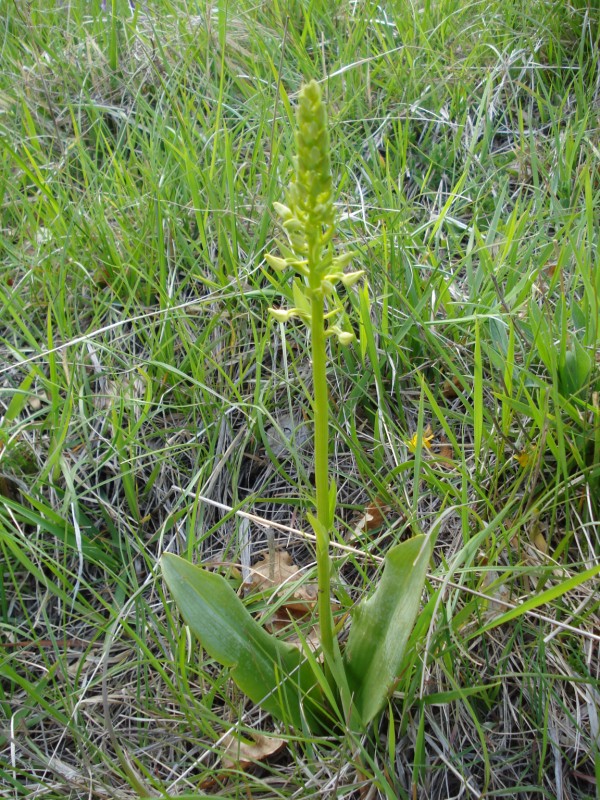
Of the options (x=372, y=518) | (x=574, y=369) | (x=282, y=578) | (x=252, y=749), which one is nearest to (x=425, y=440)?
(x=372, y=518)

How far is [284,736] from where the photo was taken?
145cm

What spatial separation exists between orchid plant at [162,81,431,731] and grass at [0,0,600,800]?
8 centimetres

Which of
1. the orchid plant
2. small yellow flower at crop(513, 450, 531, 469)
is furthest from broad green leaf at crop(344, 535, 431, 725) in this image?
small yellow flower at crop(513, 450, 531, 469)

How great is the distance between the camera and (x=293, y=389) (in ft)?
7.68

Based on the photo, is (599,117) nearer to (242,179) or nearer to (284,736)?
(242,179)

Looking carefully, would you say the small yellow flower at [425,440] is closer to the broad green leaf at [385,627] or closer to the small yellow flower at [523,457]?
the small yellow flower at [523,457]

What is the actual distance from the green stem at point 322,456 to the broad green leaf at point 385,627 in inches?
4.1

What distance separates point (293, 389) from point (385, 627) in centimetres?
100

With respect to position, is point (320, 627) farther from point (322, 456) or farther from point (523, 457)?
point (523, 457)

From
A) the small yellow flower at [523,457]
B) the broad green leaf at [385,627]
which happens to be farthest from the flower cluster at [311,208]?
the small yellow flower at [523,457]

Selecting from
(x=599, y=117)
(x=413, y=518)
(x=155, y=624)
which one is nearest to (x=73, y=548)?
(x=155, y=624)

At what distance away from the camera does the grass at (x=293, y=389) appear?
62.2 inches

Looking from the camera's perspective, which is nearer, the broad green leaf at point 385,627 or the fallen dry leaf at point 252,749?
the broad green leaf at point 385,627

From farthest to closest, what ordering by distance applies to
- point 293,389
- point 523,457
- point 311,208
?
point 293,389, point 523,457, point 311,208
